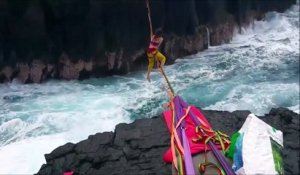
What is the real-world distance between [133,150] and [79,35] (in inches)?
273

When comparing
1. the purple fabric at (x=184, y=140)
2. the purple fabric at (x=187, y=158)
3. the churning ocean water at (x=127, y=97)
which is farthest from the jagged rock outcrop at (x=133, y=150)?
the churning ocean water at (x=127, y=97)

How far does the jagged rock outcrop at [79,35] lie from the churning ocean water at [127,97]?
470 mm

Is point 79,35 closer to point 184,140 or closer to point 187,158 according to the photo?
→ point 184,140

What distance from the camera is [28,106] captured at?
36.6 feet

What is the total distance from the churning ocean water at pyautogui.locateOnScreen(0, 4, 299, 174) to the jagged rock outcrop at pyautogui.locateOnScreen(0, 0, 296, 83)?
47 centimetres

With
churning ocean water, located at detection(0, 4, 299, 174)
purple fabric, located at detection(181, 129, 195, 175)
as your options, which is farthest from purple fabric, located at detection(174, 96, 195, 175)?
churning ocean water, located at detection(0, 4, 299, 174)

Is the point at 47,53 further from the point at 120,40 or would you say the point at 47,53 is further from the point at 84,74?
the point at 120,40

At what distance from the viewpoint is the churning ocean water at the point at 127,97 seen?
9305 mm

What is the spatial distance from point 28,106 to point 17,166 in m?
3.29

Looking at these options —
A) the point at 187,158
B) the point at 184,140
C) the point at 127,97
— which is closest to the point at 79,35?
the point at 127,97

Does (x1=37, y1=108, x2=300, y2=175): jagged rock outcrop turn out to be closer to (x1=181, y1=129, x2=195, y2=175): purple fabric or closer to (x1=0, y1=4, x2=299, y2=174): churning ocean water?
(x1=181, y1=129, x2=195, y2=175): purple fabric

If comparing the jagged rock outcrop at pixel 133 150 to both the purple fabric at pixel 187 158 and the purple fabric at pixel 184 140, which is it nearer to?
the purple fabric at pixel 184 140

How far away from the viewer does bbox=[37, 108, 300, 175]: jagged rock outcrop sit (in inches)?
249

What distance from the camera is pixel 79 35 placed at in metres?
12.8
